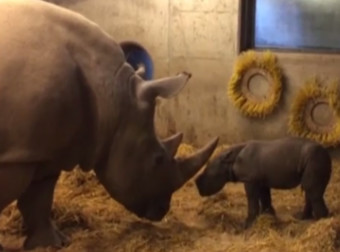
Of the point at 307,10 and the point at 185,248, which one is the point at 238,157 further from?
the point at 307,10

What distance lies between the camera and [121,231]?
4.64 meters

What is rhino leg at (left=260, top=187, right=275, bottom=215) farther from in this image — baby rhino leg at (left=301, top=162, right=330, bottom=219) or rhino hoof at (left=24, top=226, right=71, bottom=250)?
rhino hoof at (left=24, top=226, right=71, bottom=250)

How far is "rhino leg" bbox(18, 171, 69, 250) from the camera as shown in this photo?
4.38m

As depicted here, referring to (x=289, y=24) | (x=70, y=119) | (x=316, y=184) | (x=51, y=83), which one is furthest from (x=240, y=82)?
(x=51, y=83)

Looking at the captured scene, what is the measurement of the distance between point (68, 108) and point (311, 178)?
1.79 m

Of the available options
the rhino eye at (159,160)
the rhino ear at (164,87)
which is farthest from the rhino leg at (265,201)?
the rhino ear at (164,87)

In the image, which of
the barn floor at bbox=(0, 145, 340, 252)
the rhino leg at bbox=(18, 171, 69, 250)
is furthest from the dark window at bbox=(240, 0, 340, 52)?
the rhino leg at bbox=(18, 171, 69, 250)

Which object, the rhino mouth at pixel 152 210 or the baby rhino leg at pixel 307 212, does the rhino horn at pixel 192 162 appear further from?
the baby rhino leg at pixel 307 212

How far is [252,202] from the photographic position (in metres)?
4.93

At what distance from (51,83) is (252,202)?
68.3 inches

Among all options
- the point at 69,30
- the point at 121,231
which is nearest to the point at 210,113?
the point at 121,231

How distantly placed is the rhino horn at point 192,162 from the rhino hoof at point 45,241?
0.76m

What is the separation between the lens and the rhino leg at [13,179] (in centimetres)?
378

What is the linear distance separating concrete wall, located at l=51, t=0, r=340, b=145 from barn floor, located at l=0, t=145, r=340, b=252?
1.23 metres
